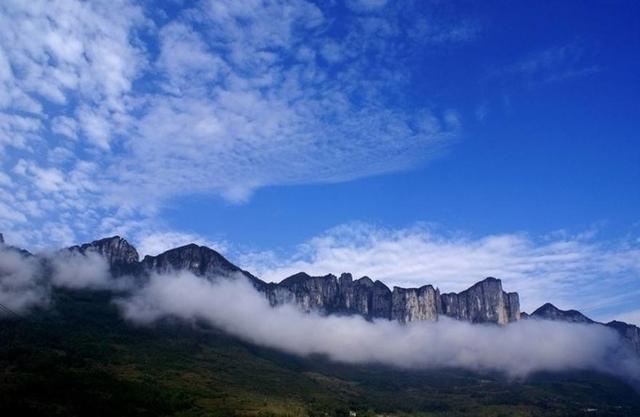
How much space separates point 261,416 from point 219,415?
15132 mm

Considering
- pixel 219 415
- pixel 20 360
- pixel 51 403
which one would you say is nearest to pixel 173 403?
pixel 219 415

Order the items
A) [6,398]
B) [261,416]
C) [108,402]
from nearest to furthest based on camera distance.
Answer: [6,398] → [108,402] → [261,416]

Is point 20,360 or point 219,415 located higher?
point 20,360

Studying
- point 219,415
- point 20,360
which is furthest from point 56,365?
point 219,415

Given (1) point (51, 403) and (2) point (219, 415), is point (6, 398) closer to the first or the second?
(1) point (51, 403)

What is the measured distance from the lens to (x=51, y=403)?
528 ft

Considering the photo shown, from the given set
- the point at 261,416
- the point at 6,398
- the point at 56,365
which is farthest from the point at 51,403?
the point at 261,416

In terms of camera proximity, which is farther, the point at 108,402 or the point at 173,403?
the point at 173,403

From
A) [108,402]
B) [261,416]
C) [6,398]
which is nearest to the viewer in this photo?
[6,398]

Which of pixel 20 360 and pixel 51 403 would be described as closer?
pixel 51 403

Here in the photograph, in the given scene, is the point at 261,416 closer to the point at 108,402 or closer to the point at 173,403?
the point at 173,403

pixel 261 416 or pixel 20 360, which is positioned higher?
pixel 20 360

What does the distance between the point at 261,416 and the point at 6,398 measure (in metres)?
76.1

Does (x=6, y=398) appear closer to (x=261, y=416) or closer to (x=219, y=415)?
(x=219, y=415)
